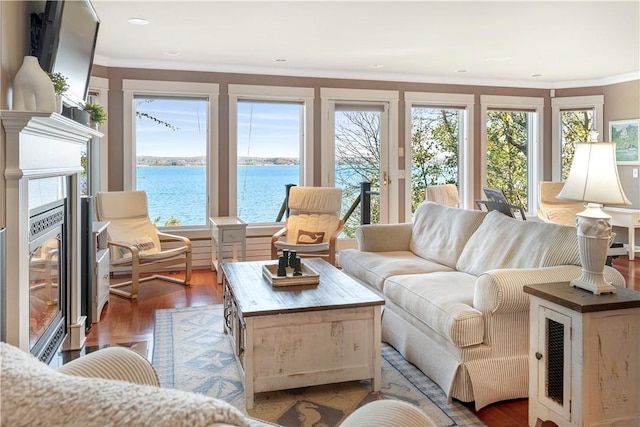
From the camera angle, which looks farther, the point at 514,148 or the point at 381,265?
the point at 514,148

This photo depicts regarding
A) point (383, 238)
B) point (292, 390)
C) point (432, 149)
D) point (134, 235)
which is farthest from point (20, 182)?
point (432, 149)

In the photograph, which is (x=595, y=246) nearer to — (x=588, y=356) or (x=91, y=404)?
(x=588, y=356)

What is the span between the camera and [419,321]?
2.71 m

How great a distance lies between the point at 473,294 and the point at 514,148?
506 cm

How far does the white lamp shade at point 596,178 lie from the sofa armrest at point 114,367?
6.13ft

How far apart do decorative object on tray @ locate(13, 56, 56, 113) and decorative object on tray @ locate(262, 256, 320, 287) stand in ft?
4.72

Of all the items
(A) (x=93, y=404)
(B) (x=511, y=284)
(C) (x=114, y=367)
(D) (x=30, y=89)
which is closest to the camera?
(A) (x=93, y=404)

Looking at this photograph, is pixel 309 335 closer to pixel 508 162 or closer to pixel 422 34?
pixel 422 34

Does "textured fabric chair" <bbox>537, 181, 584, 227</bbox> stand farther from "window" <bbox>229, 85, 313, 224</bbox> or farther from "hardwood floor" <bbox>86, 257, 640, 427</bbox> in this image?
"window" <bbox>229, 85, 313, 224</bbox>

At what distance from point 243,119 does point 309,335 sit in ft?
13.2

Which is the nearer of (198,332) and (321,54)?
(198,332)

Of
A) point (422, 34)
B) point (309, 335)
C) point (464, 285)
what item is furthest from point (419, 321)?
point (422, 34)

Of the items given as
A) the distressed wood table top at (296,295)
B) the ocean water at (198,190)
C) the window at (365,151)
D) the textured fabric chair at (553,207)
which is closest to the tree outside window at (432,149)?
the window at (365,151)

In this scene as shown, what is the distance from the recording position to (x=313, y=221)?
548cm
